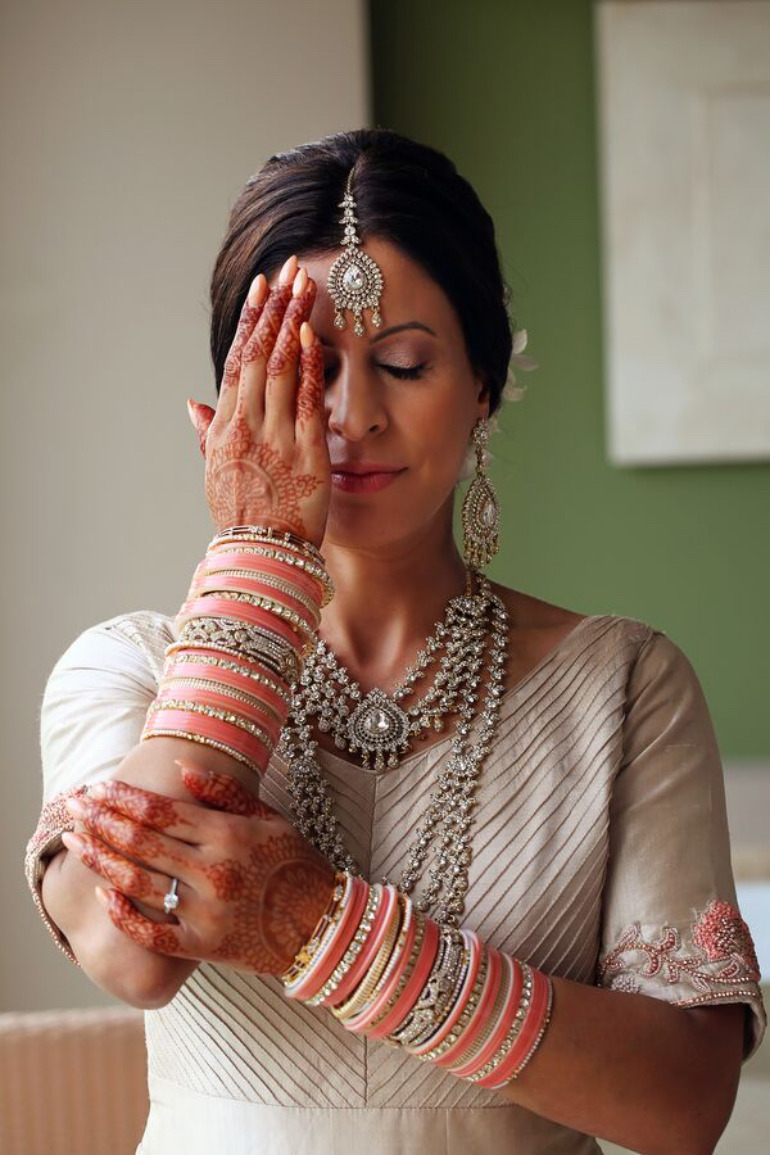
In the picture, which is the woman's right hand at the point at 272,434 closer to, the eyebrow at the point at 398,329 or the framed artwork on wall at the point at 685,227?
the eyebrow at the point at 398,329

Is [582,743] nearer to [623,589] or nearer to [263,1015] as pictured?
[263,1015]

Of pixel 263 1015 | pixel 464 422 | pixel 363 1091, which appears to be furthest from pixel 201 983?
pixel 464 422

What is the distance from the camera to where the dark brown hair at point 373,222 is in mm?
1369

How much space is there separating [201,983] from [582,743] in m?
0.42

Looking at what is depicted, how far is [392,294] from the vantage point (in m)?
1.35

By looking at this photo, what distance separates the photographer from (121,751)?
4.23ft

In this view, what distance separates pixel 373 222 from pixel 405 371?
14cm

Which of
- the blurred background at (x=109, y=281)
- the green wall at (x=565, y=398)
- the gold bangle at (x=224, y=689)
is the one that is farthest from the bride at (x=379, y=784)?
the green wall at (x=565, y=398)

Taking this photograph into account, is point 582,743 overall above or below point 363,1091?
above

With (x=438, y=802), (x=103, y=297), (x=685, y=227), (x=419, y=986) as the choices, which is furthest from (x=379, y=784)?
(x=685, y=227)

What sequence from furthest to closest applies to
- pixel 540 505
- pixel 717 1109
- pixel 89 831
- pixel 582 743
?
pixel 540 505 < pixel 582 743 < pixel 717 1109 < pixel 89 831

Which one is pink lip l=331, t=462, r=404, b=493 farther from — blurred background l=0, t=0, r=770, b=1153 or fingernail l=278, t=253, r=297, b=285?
blurred background l=0, t=0, r=770, b=1153

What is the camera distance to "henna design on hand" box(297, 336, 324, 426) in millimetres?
1207

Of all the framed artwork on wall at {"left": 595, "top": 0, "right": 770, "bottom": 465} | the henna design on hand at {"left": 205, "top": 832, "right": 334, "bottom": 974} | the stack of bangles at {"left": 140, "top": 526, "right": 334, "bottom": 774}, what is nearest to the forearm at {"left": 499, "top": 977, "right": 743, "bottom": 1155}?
the henna design on hand at {"left": 205, "top": 832, "right": 334, "bottom": 974}
